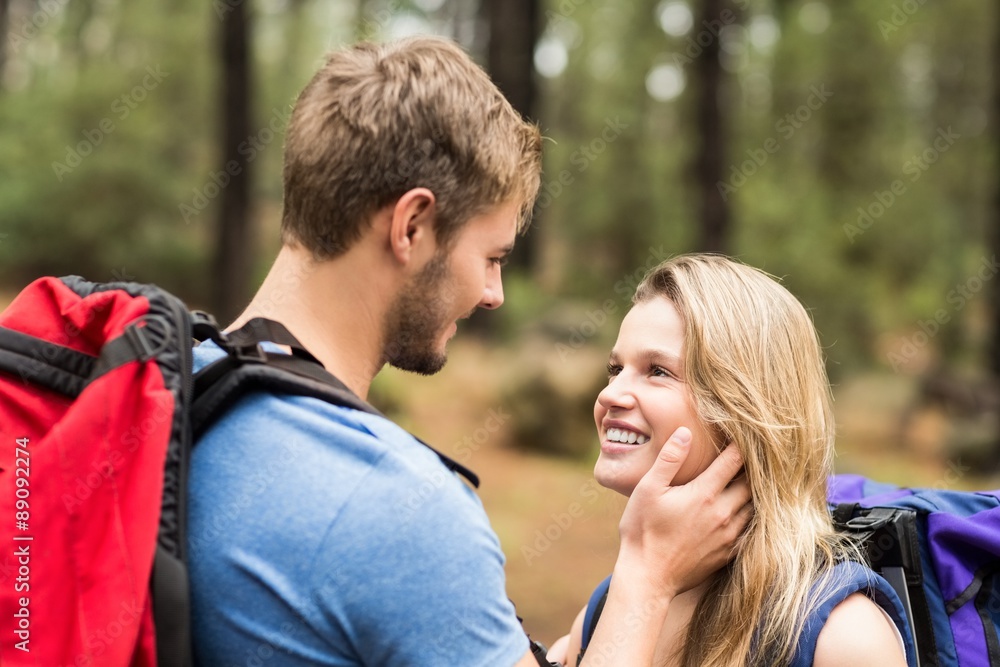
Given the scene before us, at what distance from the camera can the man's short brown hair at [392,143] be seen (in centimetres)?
191

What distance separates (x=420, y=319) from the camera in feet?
6.72

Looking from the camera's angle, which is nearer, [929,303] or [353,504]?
[353,504]

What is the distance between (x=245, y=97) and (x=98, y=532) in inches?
438

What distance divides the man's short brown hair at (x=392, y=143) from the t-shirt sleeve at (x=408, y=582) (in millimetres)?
635

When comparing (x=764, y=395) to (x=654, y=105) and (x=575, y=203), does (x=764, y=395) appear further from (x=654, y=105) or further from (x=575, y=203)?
(x=654, y=105)

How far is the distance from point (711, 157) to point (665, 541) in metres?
9.23

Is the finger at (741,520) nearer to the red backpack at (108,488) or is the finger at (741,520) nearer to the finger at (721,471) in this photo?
the finger at (721,471)

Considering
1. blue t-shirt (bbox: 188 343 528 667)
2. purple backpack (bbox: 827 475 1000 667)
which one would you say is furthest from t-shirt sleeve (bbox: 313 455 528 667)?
purple backpack (bbox: 827 475 1000 667)

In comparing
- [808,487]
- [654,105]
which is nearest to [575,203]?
[654,105]

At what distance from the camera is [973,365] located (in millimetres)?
17469

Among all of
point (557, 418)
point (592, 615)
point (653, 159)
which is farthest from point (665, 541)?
point (653, 159)

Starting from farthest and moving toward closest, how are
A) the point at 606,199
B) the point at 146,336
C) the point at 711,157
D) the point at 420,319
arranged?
the point at 606,199
the point at 711,157
the point at 420,319
the point at 146,336

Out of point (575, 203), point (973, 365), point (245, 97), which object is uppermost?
point (245, 97)

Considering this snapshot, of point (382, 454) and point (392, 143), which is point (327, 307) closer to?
point (392, 143)
